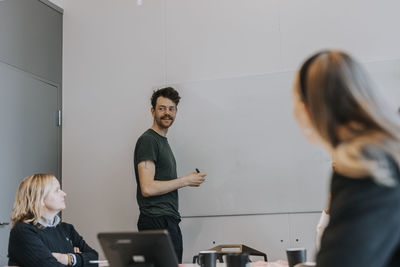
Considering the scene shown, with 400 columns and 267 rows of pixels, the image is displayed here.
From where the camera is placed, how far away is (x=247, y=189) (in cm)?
369

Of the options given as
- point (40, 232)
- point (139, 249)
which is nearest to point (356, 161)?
point (139, 249)

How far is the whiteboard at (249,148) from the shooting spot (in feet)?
11.6

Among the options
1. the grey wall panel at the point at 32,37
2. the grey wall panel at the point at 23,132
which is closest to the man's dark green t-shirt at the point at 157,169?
the grey wall panel at the point at 23,132

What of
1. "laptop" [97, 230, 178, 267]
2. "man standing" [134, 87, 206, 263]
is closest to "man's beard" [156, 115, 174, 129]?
"man standing" [134, 87, 206, 263]

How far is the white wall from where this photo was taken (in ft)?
11.8

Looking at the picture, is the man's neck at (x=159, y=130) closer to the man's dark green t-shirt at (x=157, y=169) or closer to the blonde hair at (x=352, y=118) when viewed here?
the man's dark green t-shirt at (x=157, y=169)

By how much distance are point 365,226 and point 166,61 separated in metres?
3.35

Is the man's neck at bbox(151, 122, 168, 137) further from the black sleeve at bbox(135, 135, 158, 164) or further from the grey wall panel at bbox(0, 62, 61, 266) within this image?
the grey wall panel at bbox(0, 62, 61, 266)

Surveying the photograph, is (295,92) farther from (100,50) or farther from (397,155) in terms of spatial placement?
(100,50)

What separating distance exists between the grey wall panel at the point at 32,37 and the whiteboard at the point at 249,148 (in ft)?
4.05

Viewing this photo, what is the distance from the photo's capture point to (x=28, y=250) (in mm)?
2451

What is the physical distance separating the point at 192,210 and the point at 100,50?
1637mm

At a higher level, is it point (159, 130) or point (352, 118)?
point (159, 130)

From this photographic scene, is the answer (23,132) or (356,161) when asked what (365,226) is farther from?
(23,132)
